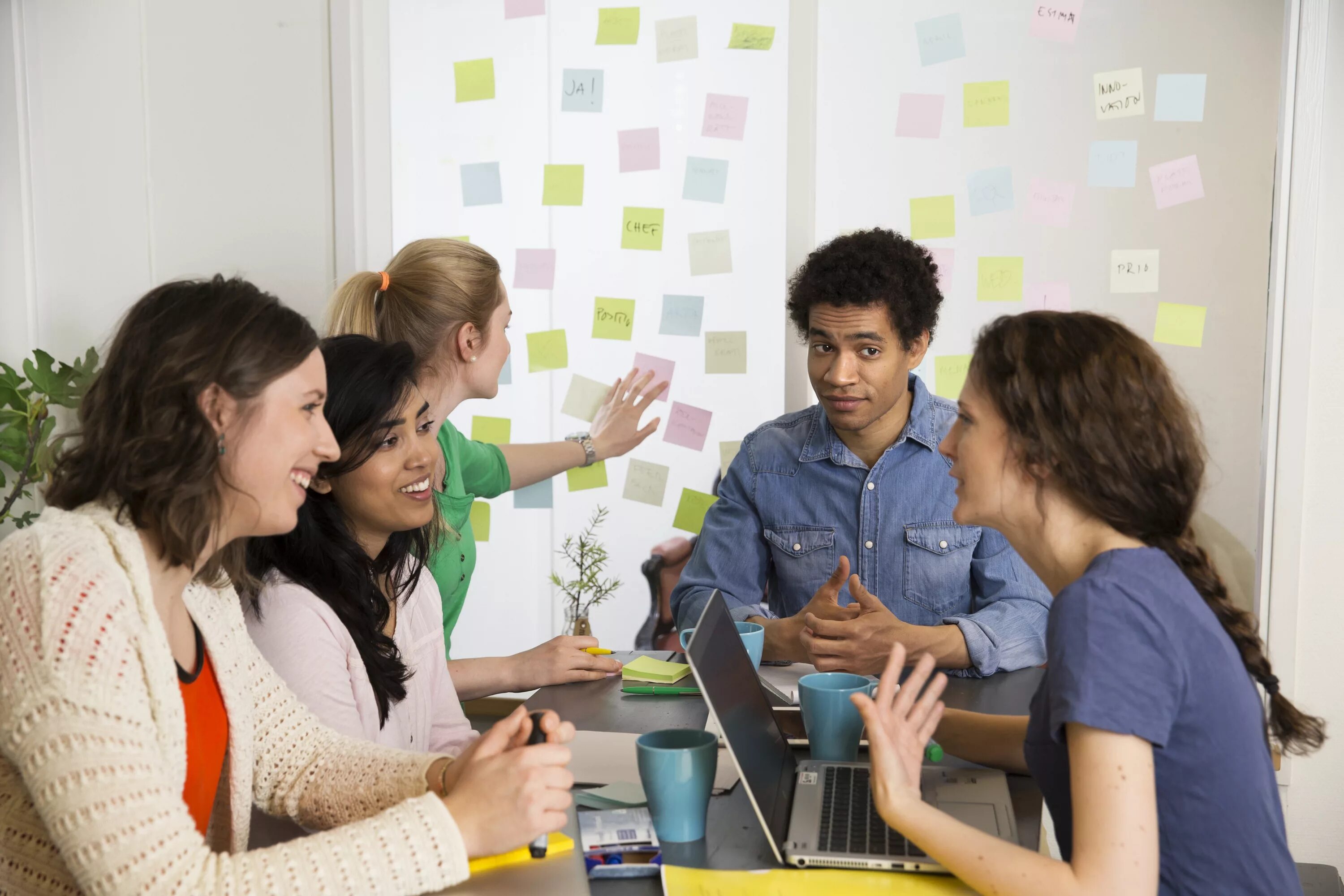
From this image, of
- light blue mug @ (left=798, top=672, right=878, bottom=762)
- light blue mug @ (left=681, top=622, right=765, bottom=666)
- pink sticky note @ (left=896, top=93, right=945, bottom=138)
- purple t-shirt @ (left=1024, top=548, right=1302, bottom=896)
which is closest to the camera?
purple t-shirt @ (left=1024, top=548, right=1302, bottom=896)

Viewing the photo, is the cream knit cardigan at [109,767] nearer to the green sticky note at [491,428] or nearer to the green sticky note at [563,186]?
the green sticky note at [491,428]

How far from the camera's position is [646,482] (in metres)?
2.90

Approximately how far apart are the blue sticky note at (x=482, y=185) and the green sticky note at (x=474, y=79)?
0.17m

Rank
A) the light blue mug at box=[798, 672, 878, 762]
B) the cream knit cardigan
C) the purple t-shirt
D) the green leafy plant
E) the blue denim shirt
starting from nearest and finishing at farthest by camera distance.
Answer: the cream knit cardigan, the purple t-shirt, the light blue mug at box=[798, 672, 878, 762], the blue denim shirt, the green leafy plant

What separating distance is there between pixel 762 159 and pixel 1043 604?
1348 mm

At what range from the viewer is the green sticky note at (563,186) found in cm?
282

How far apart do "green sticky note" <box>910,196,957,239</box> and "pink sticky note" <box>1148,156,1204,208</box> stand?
0.47 metres

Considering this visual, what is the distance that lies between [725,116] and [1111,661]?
205 cm

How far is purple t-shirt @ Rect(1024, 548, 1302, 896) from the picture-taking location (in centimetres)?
104

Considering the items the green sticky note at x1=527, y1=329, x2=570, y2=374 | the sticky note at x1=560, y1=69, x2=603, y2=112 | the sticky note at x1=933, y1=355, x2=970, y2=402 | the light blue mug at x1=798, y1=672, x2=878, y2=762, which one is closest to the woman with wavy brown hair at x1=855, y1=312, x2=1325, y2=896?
the light blue mug at x1=798, y1=672, x2=878, y2=762

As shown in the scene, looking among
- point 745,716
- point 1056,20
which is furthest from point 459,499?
point 1056,20

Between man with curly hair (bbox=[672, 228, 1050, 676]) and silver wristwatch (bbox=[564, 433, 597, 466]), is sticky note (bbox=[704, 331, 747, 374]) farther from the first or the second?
man with curly hair (bbox=[672, 228, 1050, 676])

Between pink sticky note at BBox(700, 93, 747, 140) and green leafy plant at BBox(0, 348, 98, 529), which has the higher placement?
pink sticky note at BBox(700, 93, 747, 140)

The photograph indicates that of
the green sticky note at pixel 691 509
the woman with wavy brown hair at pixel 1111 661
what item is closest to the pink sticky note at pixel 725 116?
the green sticky note at pixel 691 509
